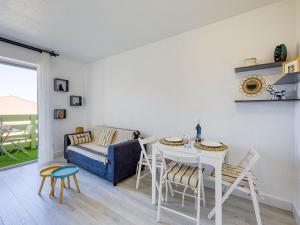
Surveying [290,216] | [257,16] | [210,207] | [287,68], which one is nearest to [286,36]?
[257,16]

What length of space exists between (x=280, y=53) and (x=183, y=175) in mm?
1792

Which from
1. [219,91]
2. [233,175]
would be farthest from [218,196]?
[219,91]

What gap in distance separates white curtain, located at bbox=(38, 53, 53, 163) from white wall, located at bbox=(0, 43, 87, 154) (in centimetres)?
17

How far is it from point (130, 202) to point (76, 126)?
2.91m

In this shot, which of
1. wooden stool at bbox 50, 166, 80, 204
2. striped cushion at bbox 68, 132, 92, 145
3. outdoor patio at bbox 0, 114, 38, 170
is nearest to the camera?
wooden stool at bbox 50, 166, 80, 204

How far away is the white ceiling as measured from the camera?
189 centimetres

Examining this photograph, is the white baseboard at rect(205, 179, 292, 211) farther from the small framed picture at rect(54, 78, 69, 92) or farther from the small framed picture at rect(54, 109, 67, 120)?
the small framed picture at rect(54, 78, 69, 92)

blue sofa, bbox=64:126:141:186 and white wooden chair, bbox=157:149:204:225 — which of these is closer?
white wooden chair, bbox=157:149:204:225

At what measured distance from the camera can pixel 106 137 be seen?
3.28 metres

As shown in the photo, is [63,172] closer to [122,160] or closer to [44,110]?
[122,160]

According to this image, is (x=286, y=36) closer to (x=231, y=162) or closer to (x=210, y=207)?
(x=231, y=162)

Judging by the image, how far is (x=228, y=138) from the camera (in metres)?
2.20

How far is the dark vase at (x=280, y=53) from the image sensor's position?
1.73 metres

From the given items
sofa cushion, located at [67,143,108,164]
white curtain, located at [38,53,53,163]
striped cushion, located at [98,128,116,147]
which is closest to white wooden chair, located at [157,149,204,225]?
sofa cushion, located at [67,143,108,164]
